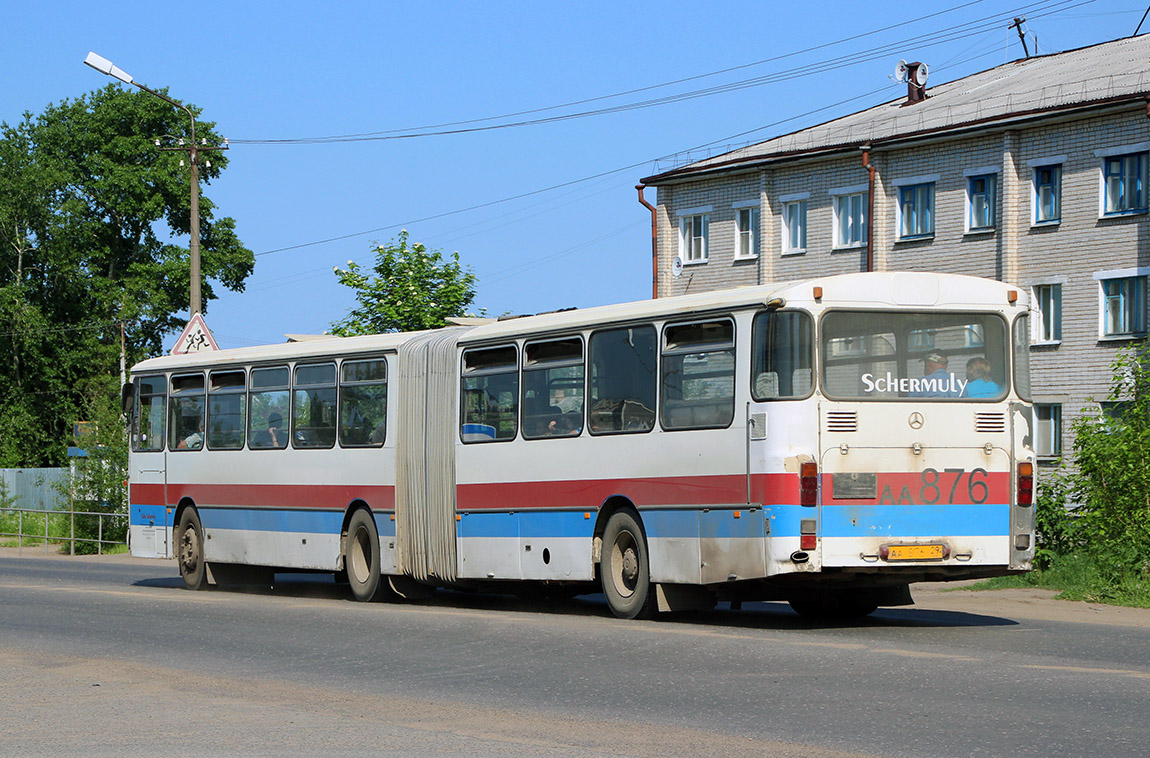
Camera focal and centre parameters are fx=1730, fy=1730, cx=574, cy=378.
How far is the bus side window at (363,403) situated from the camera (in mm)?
20984

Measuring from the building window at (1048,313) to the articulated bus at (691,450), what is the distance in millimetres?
28853

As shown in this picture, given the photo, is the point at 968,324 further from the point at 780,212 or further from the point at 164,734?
the point at 780,212

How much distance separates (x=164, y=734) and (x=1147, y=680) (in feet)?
20.4

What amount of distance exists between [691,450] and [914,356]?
7.28 feet

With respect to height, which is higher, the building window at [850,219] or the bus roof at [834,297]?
the building window at [850,219]

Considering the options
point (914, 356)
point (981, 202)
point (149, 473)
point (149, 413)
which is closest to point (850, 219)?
point (981, 202)

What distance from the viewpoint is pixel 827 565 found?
1502 centimetres

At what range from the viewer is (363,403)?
21297 mm

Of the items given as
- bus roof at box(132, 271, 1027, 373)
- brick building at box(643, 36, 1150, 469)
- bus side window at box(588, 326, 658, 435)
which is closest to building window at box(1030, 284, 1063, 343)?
brick building at box(643, 36, 1150, 469)

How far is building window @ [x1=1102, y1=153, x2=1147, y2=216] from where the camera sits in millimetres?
44281

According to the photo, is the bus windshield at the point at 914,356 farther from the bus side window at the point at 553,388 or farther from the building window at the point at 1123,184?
the building window at the point at 1123,184

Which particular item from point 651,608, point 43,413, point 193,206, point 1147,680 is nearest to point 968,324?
point 651,608

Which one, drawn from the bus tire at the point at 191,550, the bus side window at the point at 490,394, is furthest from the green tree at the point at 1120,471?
the bus tire at the point at 191,550

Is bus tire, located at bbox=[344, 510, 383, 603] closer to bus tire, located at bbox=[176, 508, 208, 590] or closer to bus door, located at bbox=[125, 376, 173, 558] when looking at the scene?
bus tire, located at bbox=[176, 508, 208, 590]
